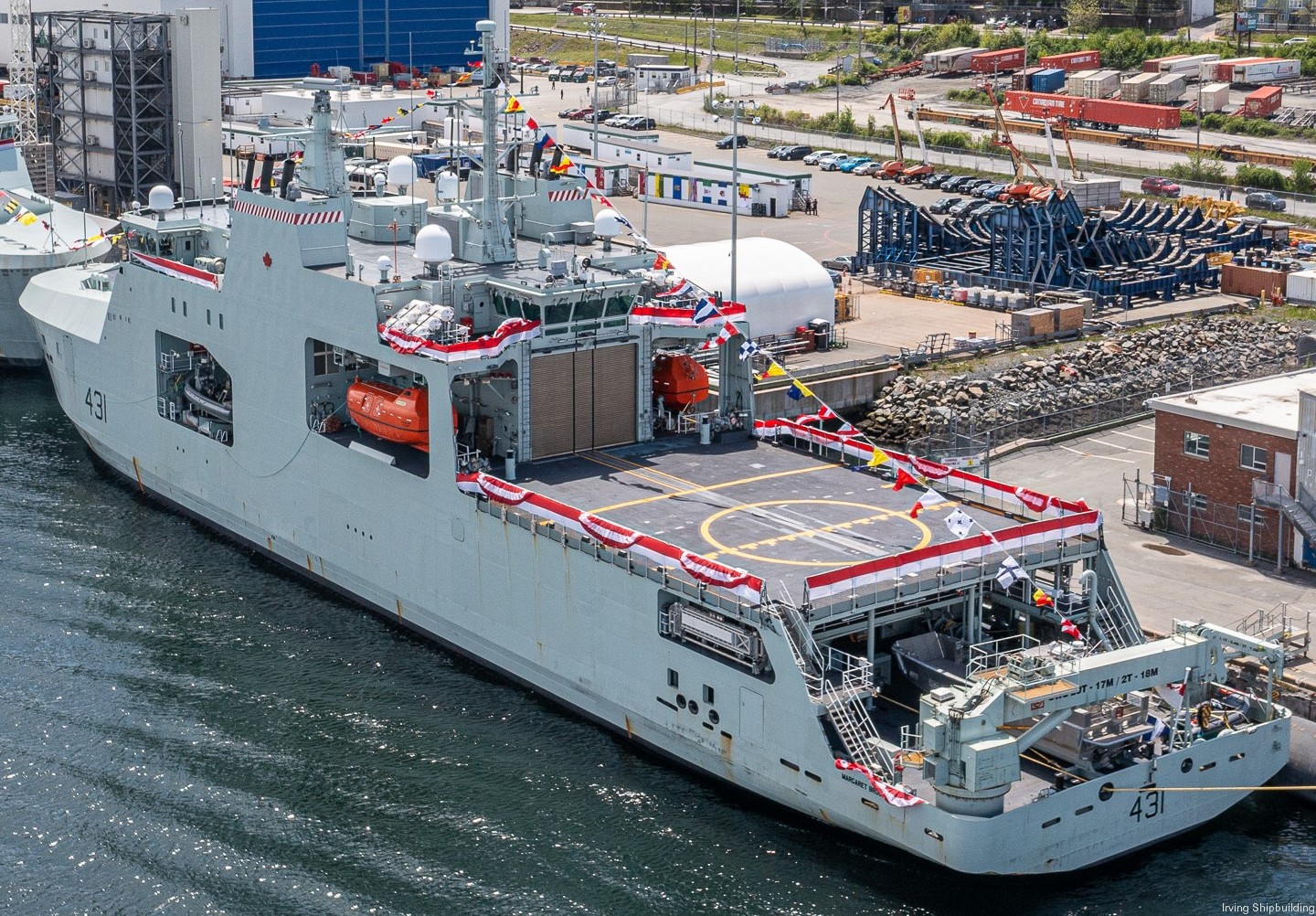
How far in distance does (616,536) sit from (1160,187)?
64184 mm

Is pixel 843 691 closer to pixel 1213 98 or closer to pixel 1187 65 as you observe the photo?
pixel 1213 98

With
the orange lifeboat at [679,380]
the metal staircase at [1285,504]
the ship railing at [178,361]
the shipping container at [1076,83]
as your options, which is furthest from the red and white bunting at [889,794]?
the shipping container at [1076,83]

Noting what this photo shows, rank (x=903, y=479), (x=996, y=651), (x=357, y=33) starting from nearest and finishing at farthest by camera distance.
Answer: (x=996, y=651) → (x=903, y=479) → (x=357, y=33)

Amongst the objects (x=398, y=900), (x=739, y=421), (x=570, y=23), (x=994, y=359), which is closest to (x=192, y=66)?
(x=994, y=359)

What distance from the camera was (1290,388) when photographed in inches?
1763

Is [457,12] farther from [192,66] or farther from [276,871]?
[276,871]

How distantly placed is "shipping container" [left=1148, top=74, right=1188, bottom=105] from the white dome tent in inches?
2298

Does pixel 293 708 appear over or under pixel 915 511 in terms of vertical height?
under

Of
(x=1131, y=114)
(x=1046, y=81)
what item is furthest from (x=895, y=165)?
(x=1046, y=81)

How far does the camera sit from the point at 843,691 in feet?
97.9

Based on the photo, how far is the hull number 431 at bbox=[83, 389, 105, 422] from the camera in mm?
50062

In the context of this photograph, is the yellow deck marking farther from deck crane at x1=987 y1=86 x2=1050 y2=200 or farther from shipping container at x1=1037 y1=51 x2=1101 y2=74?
shipping container at x1=1037 y1=51 x2=1101 y2=74

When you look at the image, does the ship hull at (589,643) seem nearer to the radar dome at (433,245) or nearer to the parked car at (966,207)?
the radar dome at (433,245)

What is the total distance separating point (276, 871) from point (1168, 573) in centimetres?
2106
